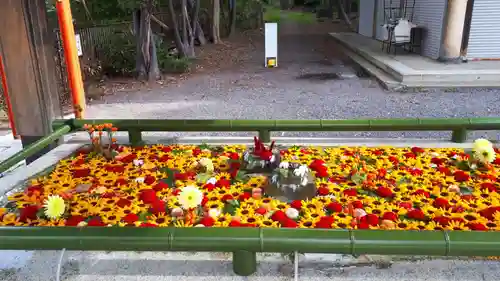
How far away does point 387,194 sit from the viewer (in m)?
3.46

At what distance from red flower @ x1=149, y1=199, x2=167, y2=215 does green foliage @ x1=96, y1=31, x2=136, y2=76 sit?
850cm

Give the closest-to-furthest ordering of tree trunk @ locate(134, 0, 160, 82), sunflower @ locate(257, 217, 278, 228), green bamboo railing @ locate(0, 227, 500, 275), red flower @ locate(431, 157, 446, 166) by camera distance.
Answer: green bamboo railing @ locate(0, 227, 500, 275) < sunflower @ locate(257, 217, 278, 228) < red flower @ locate(431, 157, 446, 166) < tree trunk @ locate(134, 0, 160, 82)

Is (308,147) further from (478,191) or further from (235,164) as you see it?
(478,191)

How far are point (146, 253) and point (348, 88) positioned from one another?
23.8 feet

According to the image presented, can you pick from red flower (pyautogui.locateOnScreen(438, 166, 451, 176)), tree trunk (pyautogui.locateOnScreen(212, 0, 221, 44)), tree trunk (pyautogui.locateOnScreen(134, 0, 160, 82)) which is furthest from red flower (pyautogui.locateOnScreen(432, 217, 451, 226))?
tree trunk (pyautogui.locateOnScreen(212, 0, 221, 44))

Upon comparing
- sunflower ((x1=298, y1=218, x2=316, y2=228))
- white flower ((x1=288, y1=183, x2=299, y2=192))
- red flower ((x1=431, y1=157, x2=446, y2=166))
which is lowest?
red flower ((x1=431, y1=157, x2=446, y2=166))

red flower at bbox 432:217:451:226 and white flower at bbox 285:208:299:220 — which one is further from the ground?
white flower at bbox 285:208:299:220

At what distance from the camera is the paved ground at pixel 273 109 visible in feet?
8.27

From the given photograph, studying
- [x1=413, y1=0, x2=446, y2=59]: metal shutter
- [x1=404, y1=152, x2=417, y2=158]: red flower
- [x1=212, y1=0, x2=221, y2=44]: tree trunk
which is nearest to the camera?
[x1=404, y1=152, x2=417, y2=158]: red flower

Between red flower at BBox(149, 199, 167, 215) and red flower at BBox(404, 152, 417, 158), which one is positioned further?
red flower at BBox(404, 152, 417, 158)

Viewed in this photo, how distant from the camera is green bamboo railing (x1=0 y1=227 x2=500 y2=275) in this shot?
7.05 feet

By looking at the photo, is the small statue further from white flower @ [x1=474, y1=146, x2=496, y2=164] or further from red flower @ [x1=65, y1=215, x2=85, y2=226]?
white flower @ [x1=474, y1=146, x2=496, y2=164]

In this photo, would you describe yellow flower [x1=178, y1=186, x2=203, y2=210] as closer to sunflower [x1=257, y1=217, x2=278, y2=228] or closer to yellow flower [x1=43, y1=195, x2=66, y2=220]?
sunflower [x1=257, y1=217, x2=278, y2=228]

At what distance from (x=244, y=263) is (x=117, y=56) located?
1006 cm
